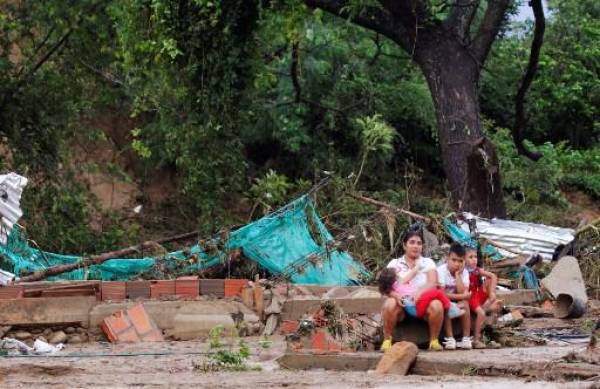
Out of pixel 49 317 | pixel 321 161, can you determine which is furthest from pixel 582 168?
pixel 49 317

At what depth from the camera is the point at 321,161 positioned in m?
22.3

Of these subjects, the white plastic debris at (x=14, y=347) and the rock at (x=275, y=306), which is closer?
the white plastic debris at (x=14, y=347)

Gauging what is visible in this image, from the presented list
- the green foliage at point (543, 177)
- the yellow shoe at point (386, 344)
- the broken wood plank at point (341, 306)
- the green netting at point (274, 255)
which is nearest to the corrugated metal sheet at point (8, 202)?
the green netting at point (274, 255)

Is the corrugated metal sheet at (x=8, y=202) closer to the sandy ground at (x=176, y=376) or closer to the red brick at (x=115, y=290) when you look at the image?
the red brick at (x=115, y=290)

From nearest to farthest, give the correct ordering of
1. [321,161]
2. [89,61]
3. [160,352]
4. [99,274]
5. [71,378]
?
[71,378], [160,352], [99,274], [89,61], [321,161]

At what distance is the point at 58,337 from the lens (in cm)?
1243

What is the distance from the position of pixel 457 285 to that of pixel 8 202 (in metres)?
6.03

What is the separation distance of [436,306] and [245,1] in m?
9.81

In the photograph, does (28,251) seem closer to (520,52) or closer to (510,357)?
(510,357)

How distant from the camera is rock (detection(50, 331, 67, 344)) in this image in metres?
12.4

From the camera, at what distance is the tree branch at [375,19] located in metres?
19.1

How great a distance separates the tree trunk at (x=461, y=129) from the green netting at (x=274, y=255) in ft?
14.2

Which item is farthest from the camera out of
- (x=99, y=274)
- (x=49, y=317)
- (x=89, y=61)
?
(x=89, y=61)

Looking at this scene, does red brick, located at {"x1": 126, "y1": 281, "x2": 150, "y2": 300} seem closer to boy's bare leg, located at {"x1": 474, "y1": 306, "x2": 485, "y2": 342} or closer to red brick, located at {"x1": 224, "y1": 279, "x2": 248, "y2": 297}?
red brick, located at {"x1": 224, "y1": 279, "x2": 248, "y2": 297}
